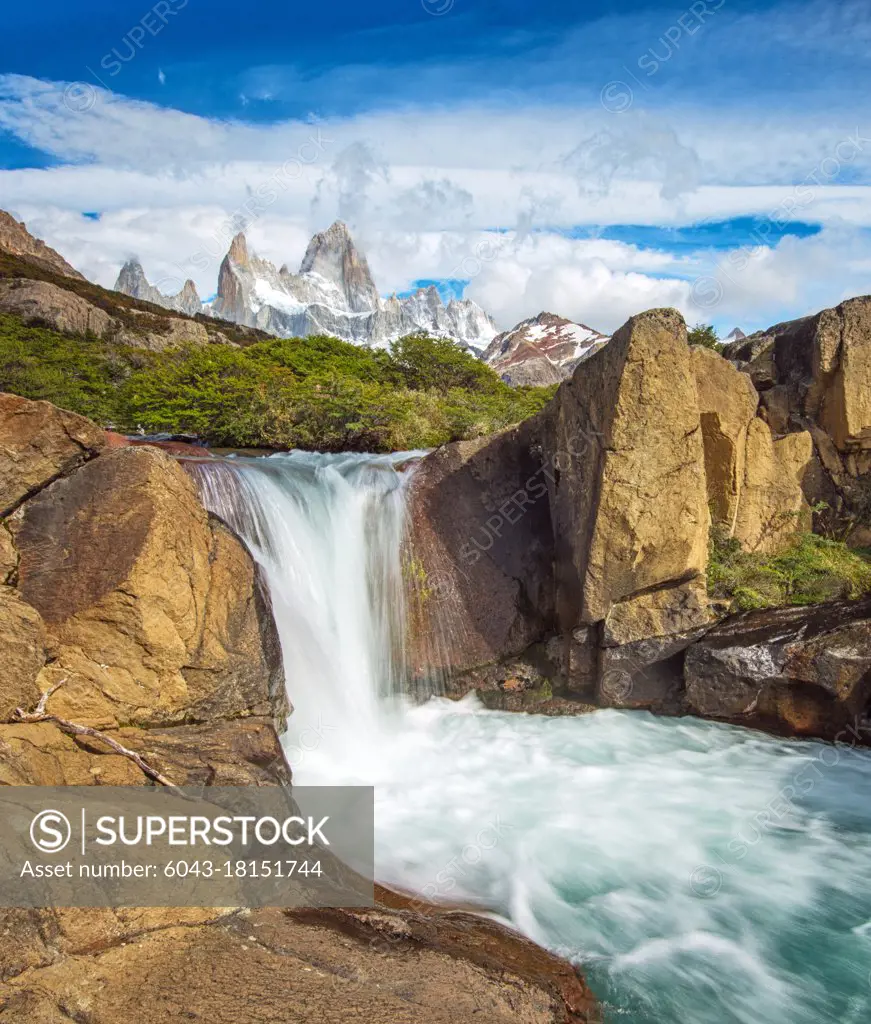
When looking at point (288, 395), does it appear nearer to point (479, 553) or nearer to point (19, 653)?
point (479, 553)

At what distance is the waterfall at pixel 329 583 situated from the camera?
884 centimetres

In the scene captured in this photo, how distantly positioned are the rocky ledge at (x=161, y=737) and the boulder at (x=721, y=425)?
24.2 ft

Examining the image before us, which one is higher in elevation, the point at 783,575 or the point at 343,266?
the point at 343,266

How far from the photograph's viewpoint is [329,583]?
10.1 meters

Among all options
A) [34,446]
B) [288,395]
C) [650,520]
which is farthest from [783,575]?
[288,395]

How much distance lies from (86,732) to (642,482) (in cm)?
725

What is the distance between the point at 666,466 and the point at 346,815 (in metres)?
6.12

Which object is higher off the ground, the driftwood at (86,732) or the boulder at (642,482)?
the boulder at (642,482)

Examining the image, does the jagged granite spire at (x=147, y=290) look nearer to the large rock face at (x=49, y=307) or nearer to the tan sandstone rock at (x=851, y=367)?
the large rock face at (x=49, y=307)

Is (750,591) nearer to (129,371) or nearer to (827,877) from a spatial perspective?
(827,877)

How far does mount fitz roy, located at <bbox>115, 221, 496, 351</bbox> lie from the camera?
146500 mm

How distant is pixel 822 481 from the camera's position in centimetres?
1194

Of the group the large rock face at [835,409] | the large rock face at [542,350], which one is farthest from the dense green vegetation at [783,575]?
the large rock face at [542,350]

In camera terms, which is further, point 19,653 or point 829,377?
point 829,377
